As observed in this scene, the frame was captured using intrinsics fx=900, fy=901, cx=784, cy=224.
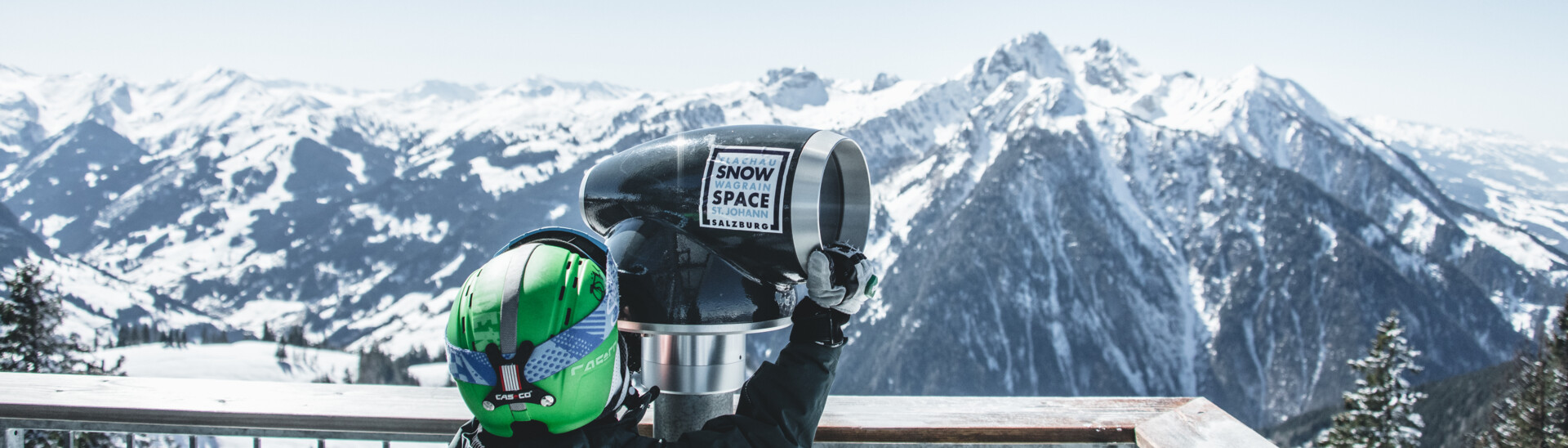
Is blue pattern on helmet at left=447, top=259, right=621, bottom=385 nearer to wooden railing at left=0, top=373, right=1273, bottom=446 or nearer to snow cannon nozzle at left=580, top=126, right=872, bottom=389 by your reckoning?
snow cannon nozzle at left=580, top=126, right=872, bottom=389

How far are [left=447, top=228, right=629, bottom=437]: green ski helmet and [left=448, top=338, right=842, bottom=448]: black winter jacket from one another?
75mm

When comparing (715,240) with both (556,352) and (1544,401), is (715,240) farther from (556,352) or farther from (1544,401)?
(1544,401)

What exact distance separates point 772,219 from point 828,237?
48cm

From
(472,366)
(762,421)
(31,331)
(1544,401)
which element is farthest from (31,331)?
(1544,401)

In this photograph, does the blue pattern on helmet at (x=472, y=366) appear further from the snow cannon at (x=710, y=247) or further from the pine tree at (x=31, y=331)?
the pine tree at (x=31, y=331)

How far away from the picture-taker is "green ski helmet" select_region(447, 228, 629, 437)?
2332mm

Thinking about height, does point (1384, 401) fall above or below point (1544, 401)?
above

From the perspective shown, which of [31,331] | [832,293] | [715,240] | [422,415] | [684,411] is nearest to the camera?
[832,293]

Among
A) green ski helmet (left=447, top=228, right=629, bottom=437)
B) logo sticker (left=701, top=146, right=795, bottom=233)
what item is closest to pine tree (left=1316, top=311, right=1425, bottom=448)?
logo sticker (left=701, top=146, right=795, bottom=233)

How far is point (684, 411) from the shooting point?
2.84 m

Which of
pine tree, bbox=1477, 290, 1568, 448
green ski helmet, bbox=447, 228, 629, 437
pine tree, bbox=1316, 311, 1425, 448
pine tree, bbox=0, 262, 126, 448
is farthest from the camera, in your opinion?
pine tree, bbox=1316, 311, 1425, 448

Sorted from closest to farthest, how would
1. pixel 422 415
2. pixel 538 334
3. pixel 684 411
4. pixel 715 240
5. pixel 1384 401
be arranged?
pixel 538 334 → pixel 715 240 → pixel 684 411 → pixel 422 415 → pixel 1384 401

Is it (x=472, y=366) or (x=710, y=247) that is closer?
(x=472, y=366)

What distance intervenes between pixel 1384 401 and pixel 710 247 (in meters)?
37.3
